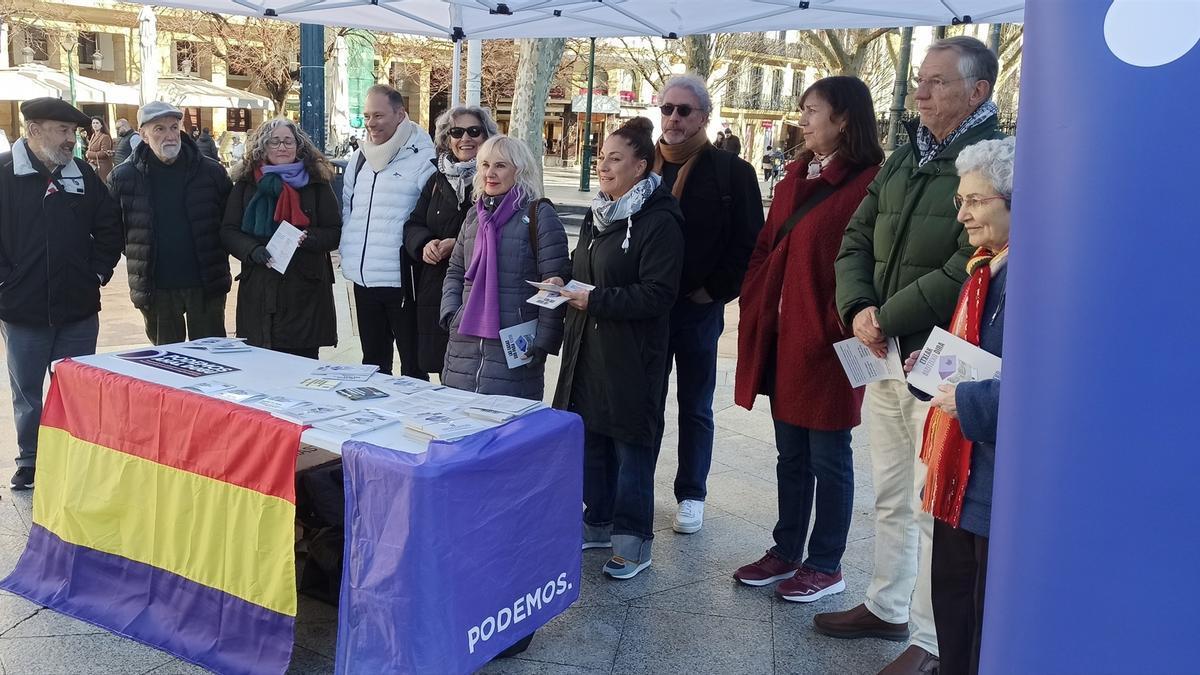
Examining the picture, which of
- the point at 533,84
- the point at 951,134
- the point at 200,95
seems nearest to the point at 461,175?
the point at 951,134

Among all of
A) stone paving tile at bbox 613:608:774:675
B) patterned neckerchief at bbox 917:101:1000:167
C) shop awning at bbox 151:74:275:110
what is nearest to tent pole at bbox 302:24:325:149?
stone paving tile at bbox 613:608:774:675

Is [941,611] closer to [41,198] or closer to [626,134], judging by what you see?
[626,134]

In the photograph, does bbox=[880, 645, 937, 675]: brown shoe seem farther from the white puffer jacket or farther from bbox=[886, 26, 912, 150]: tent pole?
bbox=[886, 26, 912, 150]: tent pole

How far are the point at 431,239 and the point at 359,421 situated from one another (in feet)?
5.80

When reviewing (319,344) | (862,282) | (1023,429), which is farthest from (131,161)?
(1023,429)

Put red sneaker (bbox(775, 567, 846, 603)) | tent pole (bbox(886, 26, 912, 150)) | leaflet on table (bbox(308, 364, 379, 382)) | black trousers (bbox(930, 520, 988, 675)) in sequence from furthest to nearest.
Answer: tent pole (bbox(886, 26, 912, 150)), red sneaker (bbox(775, 567, 846, 603)), leaflet on table (bbox(308, 364, 379, 382)), black trousers (bbox(930, 520, 988, 675))

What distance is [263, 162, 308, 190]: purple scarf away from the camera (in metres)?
4.59

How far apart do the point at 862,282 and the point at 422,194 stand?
2.29 meters

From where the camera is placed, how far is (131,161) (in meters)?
4.54

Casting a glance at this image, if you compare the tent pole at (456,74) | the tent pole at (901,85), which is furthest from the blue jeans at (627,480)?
the tent pole at (901,85)

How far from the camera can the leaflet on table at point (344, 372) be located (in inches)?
135

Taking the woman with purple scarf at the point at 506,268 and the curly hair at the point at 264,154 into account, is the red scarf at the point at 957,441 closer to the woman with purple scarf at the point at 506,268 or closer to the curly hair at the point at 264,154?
the woman with purple scarf at the point at 506,268

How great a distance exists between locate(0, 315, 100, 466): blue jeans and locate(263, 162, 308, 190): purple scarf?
3.61ft

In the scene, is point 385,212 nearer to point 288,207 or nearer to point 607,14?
point 288,207
